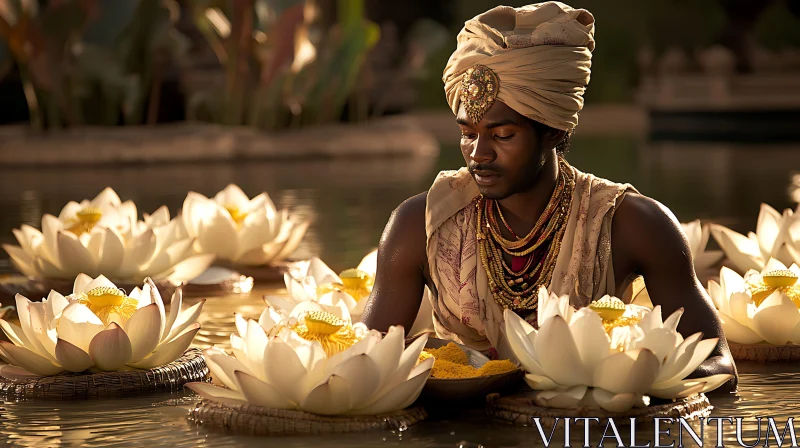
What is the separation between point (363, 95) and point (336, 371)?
45.3ft

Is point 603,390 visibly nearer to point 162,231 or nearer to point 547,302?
point 547,302

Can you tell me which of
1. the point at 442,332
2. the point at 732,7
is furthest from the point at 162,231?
the point at 732,7

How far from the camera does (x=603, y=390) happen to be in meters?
2.89

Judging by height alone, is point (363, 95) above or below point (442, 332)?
above

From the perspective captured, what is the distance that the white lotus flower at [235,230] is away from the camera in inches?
208

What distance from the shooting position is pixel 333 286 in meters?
3.95

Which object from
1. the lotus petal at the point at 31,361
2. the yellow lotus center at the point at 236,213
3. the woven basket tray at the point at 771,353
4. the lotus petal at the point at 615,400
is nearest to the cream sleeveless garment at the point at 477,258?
the lotus petal at the point at 615,400

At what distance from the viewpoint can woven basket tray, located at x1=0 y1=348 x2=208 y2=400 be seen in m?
3.33

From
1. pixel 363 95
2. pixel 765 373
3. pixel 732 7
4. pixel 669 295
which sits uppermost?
pixel 732 7

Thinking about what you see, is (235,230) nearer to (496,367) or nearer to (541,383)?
(496,367)

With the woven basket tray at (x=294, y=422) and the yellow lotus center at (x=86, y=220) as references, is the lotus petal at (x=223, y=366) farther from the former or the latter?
the yellow lotus center at (x=86, y=220)

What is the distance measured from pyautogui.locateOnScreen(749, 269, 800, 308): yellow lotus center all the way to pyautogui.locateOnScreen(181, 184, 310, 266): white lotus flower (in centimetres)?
212

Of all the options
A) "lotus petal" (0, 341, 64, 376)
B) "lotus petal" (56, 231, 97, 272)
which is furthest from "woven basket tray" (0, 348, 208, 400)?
"lotus petal" (56, 231, 97, 272)

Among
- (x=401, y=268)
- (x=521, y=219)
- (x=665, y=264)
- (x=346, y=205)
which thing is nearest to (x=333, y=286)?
(x=401, y=268)
